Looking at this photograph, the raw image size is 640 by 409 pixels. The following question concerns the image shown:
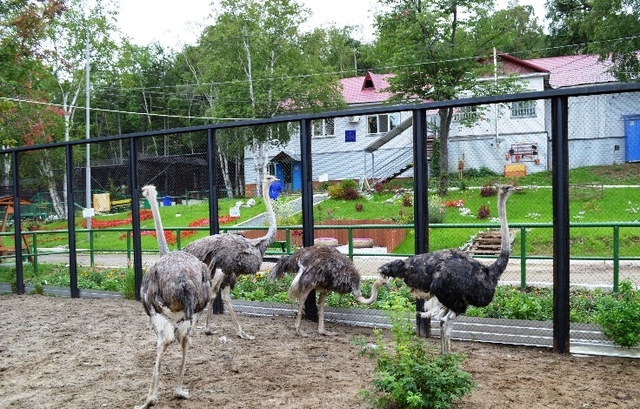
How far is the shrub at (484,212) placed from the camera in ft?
27.1

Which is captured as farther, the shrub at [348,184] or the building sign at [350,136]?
the shrub at [348,184]

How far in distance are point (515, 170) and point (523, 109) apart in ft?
2.77

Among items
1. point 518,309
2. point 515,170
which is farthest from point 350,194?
point 518,309

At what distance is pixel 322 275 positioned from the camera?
6.48 metres

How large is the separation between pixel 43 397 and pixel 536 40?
4376cm

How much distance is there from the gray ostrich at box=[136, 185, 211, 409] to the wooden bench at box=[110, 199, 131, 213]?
16.0 feet

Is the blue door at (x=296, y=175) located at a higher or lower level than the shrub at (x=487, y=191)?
higher

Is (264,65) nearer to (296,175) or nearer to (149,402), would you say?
(296,175)

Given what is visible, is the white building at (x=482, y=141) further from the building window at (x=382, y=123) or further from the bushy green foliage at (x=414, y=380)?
the bushy green foliage at (x=414, y=380)

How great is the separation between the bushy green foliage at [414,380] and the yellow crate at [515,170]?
120 inches

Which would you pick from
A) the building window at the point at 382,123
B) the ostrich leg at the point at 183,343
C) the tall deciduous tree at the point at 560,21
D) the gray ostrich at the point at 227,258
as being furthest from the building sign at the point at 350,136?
the tall deciduous tree at the point at 560,21

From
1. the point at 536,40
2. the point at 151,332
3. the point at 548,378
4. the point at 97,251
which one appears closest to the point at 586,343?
the point at 548,378

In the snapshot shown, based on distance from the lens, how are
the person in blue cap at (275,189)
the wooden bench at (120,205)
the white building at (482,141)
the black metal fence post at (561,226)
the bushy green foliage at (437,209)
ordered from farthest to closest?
the wooden bench at (120,205) < the bushy green foliage at (437,209) < the person in blue cap at (275,189) < the white building at (482,141) < the black metal fence post at (561,226)

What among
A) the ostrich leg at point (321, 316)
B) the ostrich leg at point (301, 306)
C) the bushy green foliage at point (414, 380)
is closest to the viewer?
the bushy green foliage at point (414, 380)
